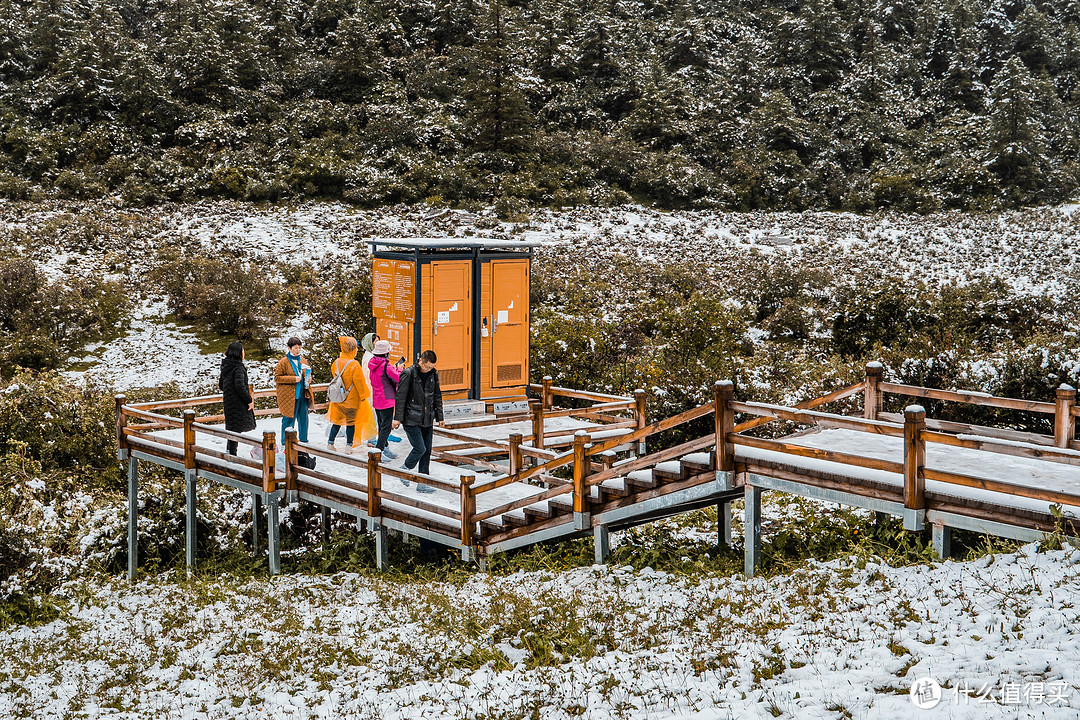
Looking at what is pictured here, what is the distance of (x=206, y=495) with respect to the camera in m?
16.2

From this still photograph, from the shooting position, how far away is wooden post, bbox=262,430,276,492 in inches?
473

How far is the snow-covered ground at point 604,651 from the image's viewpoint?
6441 mm

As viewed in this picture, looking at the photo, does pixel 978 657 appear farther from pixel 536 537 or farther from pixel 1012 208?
pixel 1012 208

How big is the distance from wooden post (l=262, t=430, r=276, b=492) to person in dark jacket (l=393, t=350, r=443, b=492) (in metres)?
1.76

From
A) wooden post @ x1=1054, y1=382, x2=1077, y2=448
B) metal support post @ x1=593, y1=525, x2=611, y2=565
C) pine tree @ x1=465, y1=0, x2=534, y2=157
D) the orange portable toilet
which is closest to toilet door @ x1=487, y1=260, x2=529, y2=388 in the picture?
the orange portable toilet

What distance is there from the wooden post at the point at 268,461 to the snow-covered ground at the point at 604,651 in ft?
5.24

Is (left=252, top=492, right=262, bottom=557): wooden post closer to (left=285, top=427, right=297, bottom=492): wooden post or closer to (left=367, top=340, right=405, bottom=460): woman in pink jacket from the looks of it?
(left=285, top=427, right=297, bottom=492): wooden post

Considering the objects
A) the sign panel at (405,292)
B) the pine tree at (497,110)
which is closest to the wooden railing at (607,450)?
the sign panel at (405,292)

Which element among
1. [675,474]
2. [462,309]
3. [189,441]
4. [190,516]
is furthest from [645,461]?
[190,516]

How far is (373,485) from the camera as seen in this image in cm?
1120

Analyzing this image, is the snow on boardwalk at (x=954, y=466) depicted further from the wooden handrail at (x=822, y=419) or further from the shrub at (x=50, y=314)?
the shrub at (x=50, y=314)

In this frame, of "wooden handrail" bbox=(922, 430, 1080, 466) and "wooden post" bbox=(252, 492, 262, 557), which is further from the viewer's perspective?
"wooden post" bbox=(252, 492, 262, 557)

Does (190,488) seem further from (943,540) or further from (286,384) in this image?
(943,540)

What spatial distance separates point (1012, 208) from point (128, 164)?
44.0m
